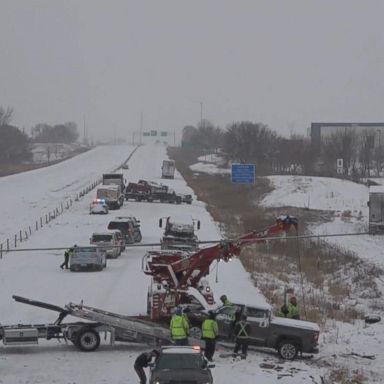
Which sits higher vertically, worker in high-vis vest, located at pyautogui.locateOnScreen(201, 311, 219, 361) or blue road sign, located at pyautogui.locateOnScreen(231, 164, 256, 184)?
blue road sign, located at pyautogui.locateOnScreen(231, 164, 256, 184)

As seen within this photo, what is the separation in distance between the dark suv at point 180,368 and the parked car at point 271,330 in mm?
5125

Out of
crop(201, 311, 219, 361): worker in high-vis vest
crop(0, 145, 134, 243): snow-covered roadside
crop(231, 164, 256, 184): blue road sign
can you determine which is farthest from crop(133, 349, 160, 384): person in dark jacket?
crop(231, 164, 256, 184): blue road sign

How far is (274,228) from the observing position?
24.7m

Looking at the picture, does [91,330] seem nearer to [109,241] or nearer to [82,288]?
[82,288]

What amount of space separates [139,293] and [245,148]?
83106mm

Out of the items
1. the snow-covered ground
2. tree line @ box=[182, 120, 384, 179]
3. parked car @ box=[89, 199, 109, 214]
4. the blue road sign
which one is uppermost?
tree line @ box=[182, 120, 384, 179]

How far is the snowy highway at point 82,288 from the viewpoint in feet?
62.8

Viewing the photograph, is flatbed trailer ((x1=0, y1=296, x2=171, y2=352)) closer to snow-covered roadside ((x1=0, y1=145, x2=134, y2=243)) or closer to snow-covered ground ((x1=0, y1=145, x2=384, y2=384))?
snow-covered ground ((x1=0, y1=145, x2=384, y2=384))

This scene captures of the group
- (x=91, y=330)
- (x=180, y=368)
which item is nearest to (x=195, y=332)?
(x=91, y=330)

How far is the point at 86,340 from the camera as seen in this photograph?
21.1 meters

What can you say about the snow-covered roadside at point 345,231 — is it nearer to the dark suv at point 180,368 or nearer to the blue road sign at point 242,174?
the dark suv at point 180,368

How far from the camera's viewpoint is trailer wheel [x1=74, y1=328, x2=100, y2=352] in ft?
69.3

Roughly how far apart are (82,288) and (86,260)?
180 inches

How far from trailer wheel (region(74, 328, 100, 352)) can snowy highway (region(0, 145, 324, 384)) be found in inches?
12.0
